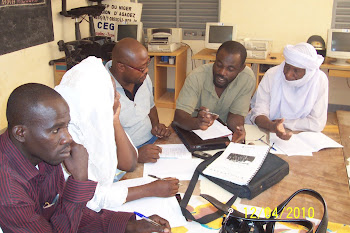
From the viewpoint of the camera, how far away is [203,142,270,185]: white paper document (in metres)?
1.39

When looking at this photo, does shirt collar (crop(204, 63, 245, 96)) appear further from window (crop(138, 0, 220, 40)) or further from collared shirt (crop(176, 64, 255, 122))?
window (crop(138, 0, 220, 40))

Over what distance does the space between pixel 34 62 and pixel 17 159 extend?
2.77 meters

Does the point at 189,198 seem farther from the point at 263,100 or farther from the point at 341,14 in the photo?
the point at 341,14

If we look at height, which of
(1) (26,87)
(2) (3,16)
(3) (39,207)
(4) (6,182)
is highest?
(2) (3,16)

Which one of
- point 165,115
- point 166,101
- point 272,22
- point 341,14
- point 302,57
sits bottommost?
point 165,115

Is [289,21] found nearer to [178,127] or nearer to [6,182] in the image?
[178,127]

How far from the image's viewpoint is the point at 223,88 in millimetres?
2287

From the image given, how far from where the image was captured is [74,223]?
1060 millimetres

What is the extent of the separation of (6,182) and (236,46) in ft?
5.22

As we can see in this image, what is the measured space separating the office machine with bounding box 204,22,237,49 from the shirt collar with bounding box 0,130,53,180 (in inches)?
143

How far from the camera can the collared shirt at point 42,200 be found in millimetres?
914

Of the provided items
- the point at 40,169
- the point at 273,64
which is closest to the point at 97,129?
the point at 40,169

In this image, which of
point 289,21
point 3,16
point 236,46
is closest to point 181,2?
point 289,21
